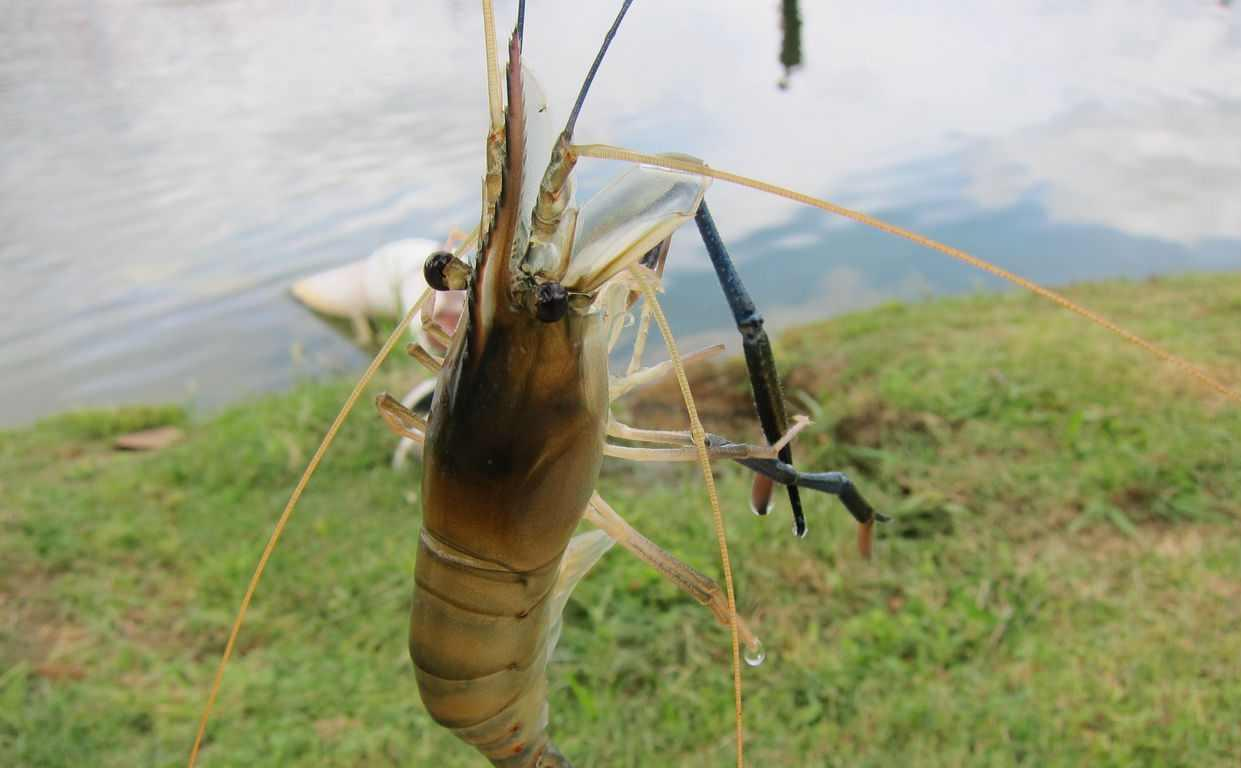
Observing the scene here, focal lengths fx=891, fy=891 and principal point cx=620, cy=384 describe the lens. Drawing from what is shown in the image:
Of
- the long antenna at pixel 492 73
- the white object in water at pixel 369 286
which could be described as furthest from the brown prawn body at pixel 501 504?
the white object in water at pixel 369 286

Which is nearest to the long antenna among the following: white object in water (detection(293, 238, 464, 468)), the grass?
the grass

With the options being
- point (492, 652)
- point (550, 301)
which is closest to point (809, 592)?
point (492, 652)

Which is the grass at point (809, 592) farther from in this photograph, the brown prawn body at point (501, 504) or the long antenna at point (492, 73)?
the long antenna at point (492, 73)

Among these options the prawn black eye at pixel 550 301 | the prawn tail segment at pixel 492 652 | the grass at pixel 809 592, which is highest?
the prawn black eye at pixel 550 301

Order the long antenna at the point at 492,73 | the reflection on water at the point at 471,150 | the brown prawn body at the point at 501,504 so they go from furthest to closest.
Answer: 1. the reflection on water at the point at 471,150
2. the brown prawn body at the point at 501,504
3. the long antenna at the point at 492,73

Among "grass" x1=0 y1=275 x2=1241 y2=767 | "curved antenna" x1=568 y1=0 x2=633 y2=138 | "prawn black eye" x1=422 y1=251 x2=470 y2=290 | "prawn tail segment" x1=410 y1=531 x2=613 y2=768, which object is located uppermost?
"curved antenna" x1=568 y1=0 x2=633 y2=138

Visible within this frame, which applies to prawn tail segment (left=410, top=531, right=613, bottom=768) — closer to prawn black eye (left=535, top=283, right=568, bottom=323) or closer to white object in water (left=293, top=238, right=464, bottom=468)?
prawn black eye (left=535, top=283, right=568, bottom=323)

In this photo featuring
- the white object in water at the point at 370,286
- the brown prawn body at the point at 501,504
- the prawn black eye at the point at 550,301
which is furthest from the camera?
the white object in water at the point at 370,286
